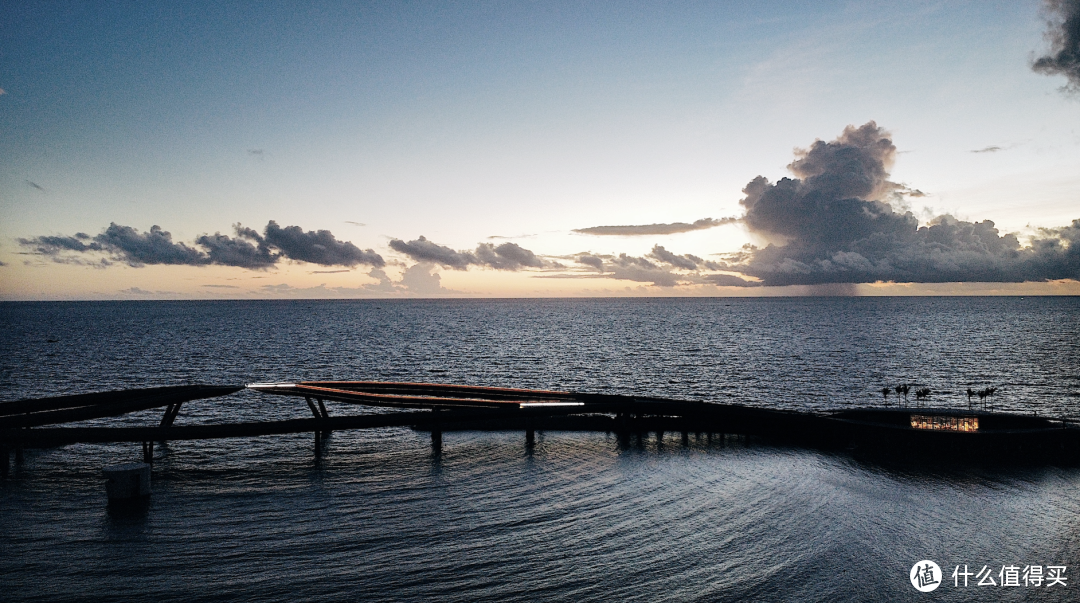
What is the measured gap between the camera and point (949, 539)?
2198 cm

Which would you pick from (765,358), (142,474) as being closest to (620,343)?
(765,358)

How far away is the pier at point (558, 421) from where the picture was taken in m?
32.0

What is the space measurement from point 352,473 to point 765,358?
84.3 m

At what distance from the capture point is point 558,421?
39.2 metres

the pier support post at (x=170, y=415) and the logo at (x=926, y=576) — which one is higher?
the pier support post at (x=170, y=415)

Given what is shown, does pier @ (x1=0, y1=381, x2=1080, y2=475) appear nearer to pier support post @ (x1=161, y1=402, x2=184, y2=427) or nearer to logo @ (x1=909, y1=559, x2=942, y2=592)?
pier support post @ (x1=161, y1=402, x2=184, y2=427)

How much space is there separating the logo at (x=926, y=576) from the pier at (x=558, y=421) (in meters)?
18.2

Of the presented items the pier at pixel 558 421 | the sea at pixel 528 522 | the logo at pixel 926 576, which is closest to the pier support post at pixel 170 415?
the pier at pixel 558 421

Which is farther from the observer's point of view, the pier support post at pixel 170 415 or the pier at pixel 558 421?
the pier support post at pixel 170 415

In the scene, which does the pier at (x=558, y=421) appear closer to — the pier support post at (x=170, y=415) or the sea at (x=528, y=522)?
the pier support post at (x=170, y=415)

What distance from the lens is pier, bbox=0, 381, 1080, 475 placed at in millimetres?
31969

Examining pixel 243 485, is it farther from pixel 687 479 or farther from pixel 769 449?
pixel 769 449

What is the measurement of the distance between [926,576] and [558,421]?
23.0 m

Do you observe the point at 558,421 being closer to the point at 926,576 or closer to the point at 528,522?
the point at 528,522
